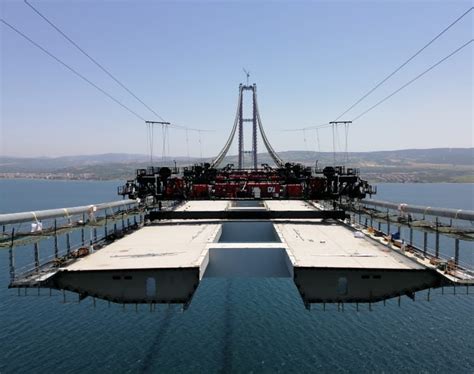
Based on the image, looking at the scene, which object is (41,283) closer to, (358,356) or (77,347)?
(77,347)

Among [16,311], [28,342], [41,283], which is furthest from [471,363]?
[16,311]

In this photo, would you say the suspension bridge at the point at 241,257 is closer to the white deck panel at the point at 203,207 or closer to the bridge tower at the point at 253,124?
the white deck panel at the point at 203,207

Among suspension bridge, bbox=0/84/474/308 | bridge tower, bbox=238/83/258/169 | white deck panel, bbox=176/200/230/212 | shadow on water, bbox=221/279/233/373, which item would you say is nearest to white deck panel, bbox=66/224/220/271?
suspension bridge, bbox=0/84/474/308

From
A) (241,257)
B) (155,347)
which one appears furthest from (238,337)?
(241,257)

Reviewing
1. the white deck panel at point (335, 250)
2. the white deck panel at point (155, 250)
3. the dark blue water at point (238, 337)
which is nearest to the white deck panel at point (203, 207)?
the white deck panel at point (155, 250)

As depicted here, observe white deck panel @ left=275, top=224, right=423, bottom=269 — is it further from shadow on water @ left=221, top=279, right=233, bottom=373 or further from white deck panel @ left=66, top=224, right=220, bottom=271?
shadow on water @ left=221, top=279, right=233, bottom=373

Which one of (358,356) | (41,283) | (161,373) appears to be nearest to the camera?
(41,283)

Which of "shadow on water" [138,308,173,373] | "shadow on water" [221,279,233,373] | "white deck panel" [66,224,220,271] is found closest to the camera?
"white deck panel" [66,224,220,271]

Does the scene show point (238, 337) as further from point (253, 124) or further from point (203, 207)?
point (253, 124)
